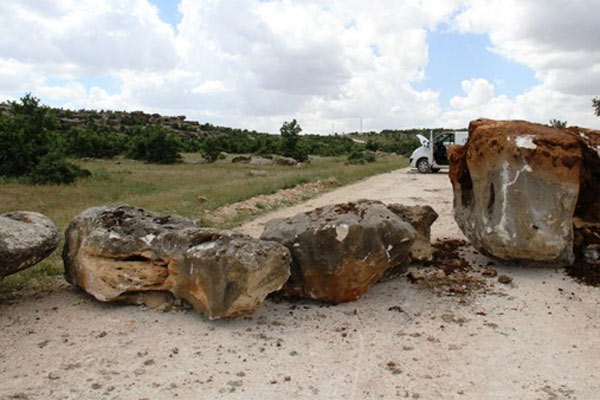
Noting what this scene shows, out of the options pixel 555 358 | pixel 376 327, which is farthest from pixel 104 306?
pixel 555 358

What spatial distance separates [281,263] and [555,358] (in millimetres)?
2683

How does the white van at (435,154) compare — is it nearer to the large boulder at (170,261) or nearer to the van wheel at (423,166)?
the van wheel at (423,166)

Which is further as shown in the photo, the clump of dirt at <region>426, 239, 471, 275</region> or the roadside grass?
the clump of dirt at <region>426, 239, 471, 275</region>

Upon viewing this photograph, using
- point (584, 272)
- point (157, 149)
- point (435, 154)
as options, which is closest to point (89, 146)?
point (157, 149)

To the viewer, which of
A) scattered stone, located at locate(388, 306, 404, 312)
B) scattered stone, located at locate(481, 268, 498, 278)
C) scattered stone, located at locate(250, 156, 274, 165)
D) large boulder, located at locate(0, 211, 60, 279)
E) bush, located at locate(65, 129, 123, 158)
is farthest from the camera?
bush, located at locate(65, 129, 123, 158)

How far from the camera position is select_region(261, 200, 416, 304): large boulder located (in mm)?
5730

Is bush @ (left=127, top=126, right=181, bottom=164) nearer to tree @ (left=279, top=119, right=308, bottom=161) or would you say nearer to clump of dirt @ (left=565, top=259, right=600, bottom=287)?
tree @ (left=279, top=119, right=308, bottom=161)

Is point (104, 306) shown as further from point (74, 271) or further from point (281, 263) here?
point (281, 263)

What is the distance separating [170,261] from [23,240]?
1.58 metres

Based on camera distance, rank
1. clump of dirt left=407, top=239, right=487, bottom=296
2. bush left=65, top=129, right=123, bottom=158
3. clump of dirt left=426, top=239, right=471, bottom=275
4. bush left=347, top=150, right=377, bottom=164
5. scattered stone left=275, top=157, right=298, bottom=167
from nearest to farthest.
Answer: clump of dirt left=407, top=239, right=487, bottom=296 → clump of dirt left=426, top=239, right=471, bottom=275 → scattered stone left=275, top=157, right=298, bottom=167 → bush left=347, top=150, right=377, bottom=164 → bush left=65, top=129, right=123, bottom=158

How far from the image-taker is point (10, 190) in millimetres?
15664

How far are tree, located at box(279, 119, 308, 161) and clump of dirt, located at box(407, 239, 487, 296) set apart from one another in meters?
27.4

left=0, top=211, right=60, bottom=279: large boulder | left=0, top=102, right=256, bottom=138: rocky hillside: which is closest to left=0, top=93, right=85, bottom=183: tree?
left=0, top=211, right=60, bottom=279: large boulder

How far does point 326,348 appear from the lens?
15.8ft
